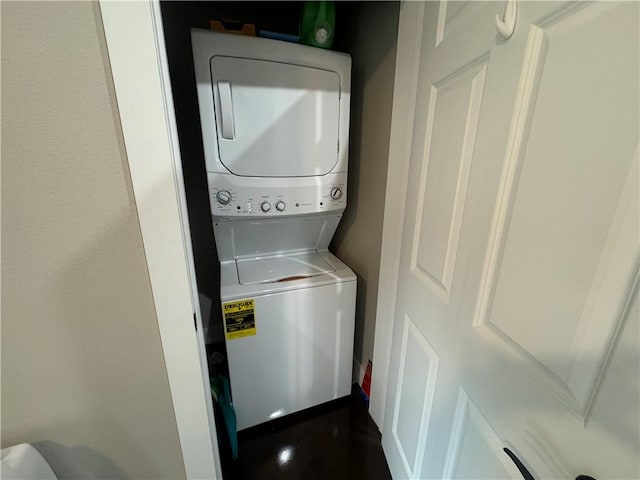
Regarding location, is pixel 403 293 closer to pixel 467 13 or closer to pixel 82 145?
pixel 467 13

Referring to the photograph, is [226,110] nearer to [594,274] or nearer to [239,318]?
[239,318]

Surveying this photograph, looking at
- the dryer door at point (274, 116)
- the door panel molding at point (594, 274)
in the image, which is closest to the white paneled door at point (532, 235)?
the door panel molding at point (594, 274)

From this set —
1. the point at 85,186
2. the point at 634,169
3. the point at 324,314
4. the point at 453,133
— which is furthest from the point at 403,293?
the point at 85,186

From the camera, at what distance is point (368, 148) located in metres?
1.46

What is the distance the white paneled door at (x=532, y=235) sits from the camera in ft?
1.23

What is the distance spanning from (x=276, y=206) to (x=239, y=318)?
0.58m

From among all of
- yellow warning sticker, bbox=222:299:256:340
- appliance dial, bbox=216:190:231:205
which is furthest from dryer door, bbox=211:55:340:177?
yellow warning sticker, bbox=222:299:256:340

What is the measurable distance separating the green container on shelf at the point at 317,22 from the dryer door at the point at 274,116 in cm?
23

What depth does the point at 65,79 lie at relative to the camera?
0.46m

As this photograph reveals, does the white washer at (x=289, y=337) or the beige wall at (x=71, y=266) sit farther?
the white washer at (x=289, y=337)

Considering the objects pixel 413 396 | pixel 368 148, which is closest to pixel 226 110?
pixel 368 148

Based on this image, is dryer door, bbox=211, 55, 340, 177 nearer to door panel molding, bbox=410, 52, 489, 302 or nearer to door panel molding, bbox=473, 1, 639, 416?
door panel molding, bbox=410, 52, 489, 302

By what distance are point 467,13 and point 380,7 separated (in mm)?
801

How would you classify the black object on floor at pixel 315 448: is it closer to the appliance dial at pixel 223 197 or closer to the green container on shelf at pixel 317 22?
the appliance dial at pixel 223 197
